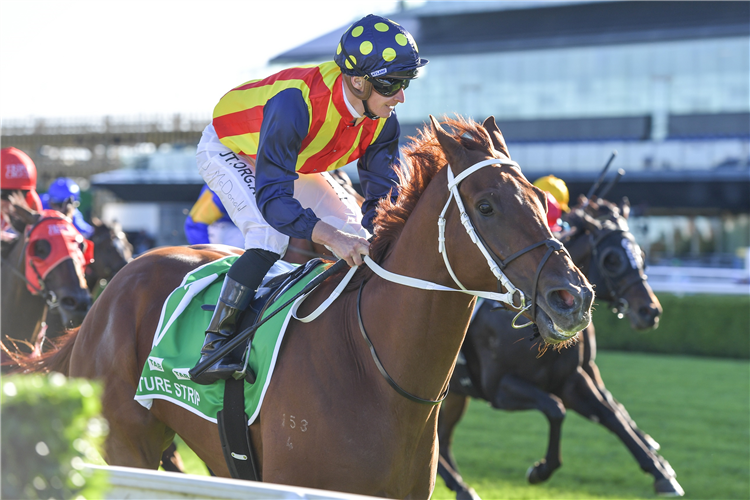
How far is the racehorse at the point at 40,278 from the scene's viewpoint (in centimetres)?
420

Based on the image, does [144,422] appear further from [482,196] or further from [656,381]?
[656,381]

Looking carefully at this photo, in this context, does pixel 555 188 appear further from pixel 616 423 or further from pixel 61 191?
pixel 61 191

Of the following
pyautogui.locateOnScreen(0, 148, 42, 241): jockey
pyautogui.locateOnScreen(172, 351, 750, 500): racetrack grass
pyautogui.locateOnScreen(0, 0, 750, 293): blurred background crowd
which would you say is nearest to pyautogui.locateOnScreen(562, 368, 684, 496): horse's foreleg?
pyautogui.locateOnScreen(172, 351, 750, 500): racetrack grass

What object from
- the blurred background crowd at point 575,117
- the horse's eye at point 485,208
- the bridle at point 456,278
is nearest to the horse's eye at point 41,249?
the bridle at point 456,278

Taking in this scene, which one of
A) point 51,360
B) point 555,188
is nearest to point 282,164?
point 51,360

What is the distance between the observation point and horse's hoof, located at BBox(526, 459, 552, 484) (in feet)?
15.1

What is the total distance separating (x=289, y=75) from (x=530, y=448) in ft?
14.4

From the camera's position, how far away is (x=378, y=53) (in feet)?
7.76

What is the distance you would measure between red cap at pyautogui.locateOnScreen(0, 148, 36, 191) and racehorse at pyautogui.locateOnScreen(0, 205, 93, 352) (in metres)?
0.40

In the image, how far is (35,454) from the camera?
3.27 ft

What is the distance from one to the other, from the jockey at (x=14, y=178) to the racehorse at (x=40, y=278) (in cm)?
32

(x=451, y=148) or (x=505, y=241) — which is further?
(x=451, y=148)

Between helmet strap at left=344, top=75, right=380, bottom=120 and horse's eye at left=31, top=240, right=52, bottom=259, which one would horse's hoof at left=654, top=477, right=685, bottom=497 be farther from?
horse's eye at left=31, top=240, right=52, bottom=259

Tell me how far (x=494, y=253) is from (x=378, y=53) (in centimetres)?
81
